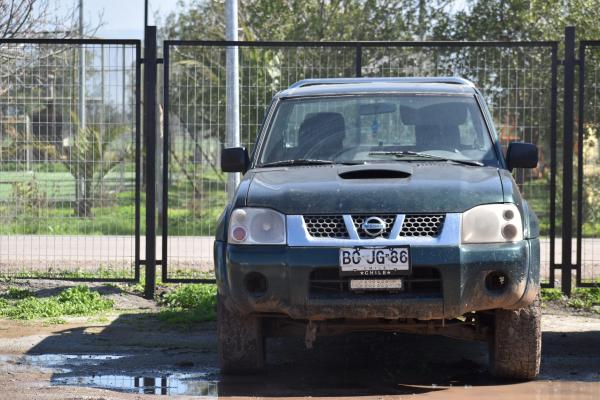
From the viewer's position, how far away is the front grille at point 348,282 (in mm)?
6641

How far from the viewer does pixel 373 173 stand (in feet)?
23.6

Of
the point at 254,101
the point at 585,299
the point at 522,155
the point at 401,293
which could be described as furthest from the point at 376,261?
the point at 254,101

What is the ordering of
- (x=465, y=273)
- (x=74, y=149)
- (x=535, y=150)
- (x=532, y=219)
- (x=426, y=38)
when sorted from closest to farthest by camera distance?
1. (x=465, y=273)
2. (x=532, y=219)
3. (x=535, y=150)
4. (x=74, y=149)
5. (x=426, y=38)

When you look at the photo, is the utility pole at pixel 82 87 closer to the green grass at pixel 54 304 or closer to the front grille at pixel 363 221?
the green grass at pixel 54 304

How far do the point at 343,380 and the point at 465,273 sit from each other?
3.79ft

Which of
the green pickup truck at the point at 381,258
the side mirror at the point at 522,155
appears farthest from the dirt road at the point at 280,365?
the side mirror at the point at 522,155

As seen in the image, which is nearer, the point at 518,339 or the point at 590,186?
the point at 518,339

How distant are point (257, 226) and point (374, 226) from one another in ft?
2.32

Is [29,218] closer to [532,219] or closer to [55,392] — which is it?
[55,392]

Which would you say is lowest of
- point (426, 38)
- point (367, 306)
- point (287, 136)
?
point (367, 306)

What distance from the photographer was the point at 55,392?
6.75 metres

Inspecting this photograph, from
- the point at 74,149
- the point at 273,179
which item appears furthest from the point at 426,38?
the point at 273,179

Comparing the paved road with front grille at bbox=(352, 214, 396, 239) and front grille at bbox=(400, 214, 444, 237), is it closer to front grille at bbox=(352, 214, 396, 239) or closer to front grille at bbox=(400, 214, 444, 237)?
front grille at bbox=(352, 214, 396, 239)

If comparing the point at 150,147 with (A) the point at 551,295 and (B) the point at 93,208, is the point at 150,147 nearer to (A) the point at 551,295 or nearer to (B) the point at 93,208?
(B) the point at 93,208
